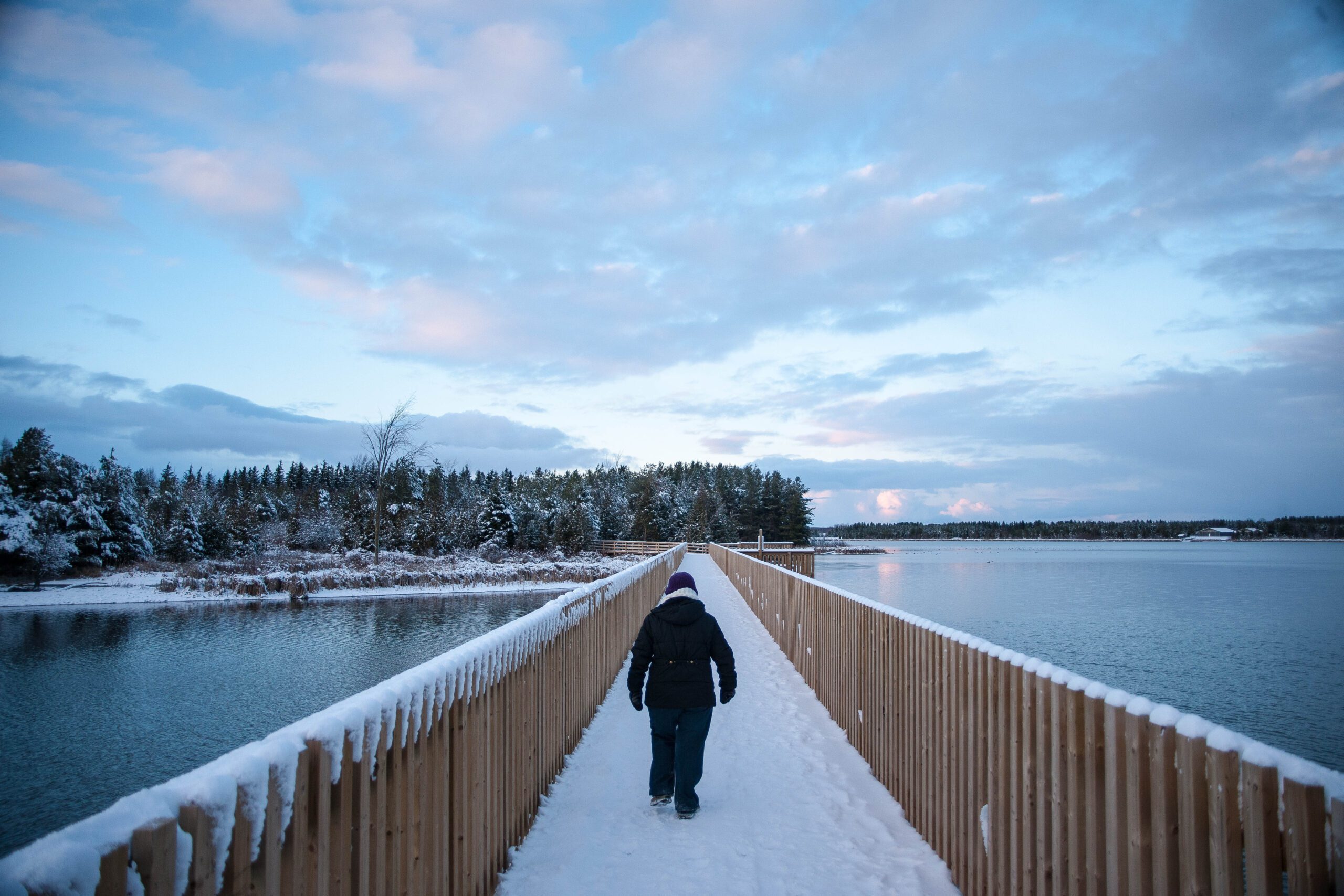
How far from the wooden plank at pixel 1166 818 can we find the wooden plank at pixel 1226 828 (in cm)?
16

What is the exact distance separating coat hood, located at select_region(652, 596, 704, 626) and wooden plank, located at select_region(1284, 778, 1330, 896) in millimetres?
3425

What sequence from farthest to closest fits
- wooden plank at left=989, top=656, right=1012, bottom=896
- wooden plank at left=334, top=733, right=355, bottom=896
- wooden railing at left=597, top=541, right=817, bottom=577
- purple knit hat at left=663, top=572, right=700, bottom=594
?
wooden railing at left=597, top=541, right=817, bottom=577, purple knit hat at left=663, top=572, right=700, bottom=594, wooden plank at left=989, top=656, right=1012, bottom=896, wooden plank at left=334, top=733, right=355, bottom=896

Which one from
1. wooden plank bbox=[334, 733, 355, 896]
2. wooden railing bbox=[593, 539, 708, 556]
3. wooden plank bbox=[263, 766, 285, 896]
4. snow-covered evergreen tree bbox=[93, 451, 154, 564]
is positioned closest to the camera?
wooden plank bbox=[263, 766, 285, 896]

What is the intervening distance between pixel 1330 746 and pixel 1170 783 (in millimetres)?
12239

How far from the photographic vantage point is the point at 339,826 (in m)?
2.14

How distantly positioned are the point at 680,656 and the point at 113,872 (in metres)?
3.80

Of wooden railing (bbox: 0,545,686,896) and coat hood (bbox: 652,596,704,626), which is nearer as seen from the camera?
wooden railing (bbox: 0,545,686,896)

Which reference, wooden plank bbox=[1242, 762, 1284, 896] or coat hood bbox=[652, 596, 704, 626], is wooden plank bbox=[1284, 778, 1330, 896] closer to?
wooden plank bbox=[1242, 762, 1284, 896]

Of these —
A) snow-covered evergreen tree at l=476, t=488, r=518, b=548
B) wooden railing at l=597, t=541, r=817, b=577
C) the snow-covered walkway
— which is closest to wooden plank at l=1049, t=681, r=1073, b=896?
the snow-covered walkway

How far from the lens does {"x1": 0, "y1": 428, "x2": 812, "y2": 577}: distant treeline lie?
33.1m

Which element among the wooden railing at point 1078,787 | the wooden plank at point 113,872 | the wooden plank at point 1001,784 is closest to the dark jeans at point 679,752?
the wooden railing at point 1078,787

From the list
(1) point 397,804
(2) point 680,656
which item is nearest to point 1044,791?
(2) point 680,656

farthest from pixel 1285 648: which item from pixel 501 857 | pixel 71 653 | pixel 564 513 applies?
pixel 564 513

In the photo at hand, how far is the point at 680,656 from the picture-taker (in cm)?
488
